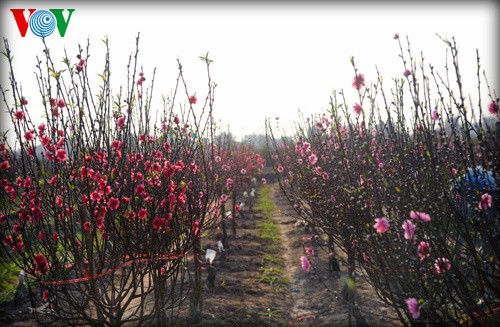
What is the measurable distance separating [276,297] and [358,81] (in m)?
4.81

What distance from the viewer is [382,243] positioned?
2.88 metres

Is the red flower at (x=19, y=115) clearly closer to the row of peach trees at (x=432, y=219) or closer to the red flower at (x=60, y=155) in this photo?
the red flower at (x=60, y=155)

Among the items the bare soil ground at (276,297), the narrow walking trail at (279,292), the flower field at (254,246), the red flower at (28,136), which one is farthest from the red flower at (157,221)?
the narrow walking trail at (279,292)

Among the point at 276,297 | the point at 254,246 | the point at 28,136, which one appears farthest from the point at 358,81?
the point at 254,246

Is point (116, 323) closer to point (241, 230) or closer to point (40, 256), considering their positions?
point (40, 256)

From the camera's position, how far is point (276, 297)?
6.54 metres

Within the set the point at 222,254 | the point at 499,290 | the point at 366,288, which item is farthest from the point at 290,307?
the point at 499,290

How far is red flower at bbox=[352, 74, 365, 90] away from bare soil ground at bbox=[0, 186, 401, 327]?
1.70 m

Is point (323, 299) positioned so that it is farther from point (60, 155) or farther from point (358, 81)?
point (60, 155)

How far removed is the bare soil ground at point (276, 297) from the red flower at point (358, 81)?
1705mm

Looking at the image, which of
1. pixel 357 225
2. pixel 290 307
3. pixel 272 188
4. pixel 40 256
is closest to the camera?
pixel 40 256

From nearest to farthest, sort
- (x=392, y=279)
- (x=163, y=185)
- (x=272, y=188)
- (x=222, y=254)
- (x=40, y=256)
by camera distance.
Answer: (x=392, y=279)
(x=40, y=256)
(x=163, y=185)
(x=222, y=254)
(x=272, y=188)

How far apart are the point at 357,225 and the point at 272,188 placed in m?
21.9

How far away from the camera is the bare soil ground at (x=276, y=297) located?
537 centimetres
